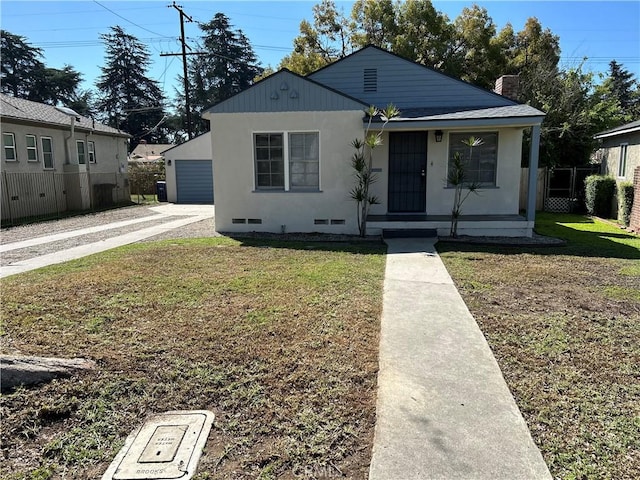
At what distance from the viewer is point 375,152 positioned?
1167 cm

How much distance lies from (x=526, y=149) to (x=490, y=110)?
7878 mm

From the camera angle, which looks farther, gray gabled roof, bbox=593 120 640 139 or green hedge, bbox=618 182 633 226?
gray gabled roof, bbox=593 120 640 139

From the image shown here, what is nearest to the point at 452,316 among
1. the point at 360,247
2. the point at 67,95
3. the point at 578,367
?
the point at 578,367

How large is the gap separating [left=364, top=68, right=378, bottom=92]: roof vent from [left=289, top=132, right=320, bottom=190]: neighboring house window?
110 inches

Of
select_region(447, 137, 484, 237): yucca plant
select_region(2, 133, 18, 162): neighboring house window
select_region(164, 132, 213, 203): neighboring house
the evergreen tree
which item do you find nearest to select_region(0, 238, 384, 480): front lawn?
select_region(447, 137, 484, 237): yucca plant

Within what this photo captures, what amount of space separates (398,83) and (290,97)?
11.4ft

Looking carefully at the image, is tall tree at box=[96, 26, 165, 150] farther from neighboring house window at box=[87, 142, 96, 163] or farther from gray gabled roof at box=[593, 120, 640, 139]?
gray gabled roof at box=[593, 120, 640, 139]

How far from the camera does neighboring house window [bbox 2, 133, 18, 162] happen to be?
635 inches

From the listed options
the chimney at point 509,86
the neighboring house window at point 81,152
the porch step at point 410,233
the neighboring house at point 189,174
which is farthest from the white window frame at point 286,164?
the neighboring house window at point 81,152

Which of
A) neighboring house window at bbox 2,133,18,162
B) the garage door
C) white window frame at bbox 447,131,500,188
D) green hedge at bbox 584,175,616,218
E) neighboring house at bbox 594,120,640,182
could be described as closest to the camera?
white window frame at bbox 447,131,500,188

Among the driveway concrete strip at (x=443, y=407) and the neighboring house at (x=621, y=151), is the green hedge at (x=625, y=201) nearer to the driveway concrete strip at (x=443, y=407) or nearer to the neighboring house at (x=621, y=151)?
the neighboring house at (x=621, y=151)

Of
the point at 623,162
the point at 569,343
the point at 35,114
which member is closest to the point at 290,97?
the point at 569,343

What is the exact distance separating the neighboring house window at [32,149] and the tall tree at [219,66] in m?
30.0

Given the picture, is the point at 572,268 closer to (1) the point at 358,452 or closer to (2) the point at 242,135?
(1) the point at 358,452
